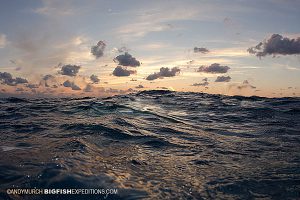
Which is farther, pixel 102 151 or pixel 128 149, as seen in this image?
pixel 128 149

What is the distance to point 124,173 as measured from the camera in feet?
24.5

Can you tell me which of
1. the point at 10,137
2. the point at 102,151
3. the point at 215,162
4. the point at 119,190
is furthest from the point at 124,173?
the point at 10,137

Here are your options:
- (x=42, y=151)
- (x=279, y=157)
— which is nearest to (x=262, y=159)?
(x=279, y=157)

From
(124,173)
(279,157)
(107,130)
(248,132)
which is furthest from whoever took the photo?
(248,132)

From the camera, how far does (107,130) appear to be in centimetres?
1369

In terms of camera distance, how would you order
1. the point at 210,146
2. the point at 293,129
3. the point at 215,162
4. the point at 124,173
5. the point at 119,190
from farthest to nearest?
the point at 293,129 → the point at 210,146 → the point at 215,162 → the point at 124,173 → the point at 119,190

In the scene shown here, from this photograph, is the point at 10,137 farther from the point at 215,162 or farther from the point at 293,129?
the point at 293,129

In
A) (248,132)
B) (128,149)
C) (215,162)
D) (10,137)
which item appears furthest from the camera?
(248,132)

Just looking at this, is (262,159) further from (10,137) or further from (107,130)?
(10,137)

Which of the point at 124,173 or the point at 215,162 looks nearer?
the point at 124,173

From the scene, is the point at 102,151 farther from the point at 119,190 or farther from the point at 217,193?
the point at 217,193

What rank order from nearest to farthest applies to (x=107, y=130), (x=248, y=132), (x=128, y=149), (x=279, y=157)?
(x=279, y=157) < (x=128, y=149) < (x=107, y=130) < (x=248, y=132)

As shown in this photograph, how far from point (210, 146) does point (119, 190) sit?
6.12 metres

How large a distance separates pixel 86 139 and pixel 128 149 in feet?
7.39
